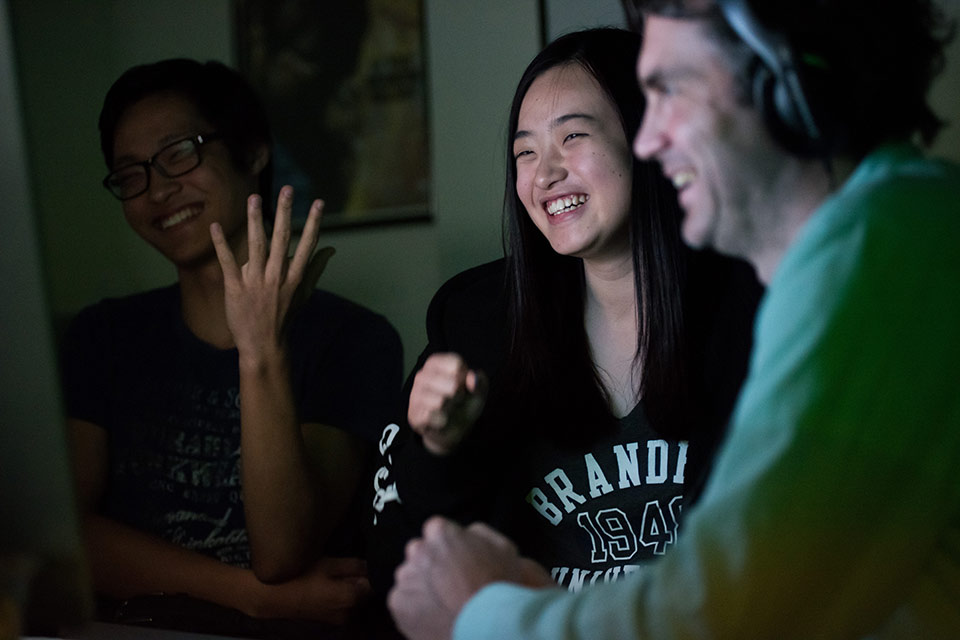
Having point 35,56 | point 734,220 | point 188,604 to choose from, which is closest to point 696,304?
point 734,220

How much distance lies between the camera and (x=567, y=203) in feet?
3.27

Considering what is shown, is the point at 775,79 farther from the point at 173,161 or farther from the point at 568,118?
the point at 173,161

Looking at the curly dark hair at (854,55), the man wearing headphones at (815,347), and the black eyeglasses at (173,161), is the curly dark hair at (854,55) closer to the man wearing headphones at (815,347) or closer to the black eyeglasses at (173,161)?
the man wearing headphones at (815,347)

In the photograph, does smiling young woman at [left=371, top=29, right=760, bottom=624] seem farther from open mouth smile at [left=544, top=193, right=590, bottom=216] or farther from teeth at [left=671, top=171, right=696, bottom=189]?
teeth at [left=671, top=171, right=696, bottom=189]

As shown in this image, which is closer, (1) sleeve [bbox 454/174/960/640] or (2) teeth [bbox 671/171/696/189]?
(1) sleeve [bbox 454/174/960/640]

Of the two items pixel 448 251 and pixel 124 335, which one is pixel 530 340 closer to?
pixel 448 251

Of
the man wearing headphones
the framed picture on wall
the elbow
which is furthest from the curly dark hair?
the framed picture on wall

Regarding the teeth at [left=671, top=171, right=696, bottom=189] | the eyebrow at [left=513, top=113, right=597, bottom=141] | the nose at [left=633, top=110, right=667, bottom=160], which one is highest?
the eyebrow at [left=513, top=113, right=597, bottom=141]

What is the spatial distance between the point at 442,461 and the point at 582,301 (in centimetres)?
28

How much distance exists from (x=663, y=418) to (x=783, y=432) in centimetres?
52

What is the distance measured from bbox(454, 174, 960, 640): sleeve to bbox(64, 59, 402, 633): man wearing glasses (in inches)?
30.7

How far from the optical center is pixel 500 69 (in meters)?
1.31

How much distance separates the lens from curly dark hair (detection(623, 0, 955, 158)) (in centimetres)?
52

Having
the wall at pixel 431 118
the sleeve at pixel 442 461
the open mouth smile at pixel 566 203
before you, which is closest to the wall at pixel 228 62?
the wall at pixel 431 118
